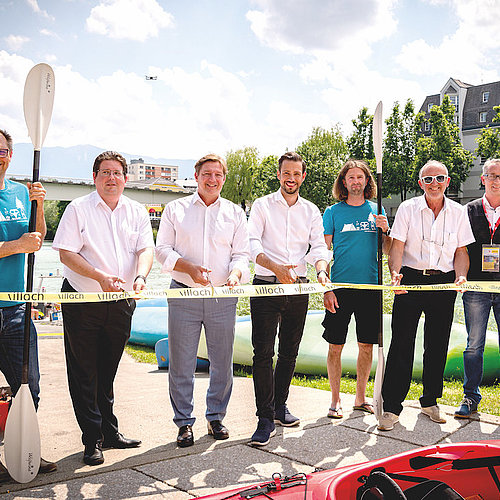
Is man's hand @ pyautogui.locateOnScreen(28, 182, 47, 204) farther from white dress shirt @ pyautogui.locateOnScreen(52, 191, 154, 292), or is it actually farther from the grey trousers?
the grey trousers

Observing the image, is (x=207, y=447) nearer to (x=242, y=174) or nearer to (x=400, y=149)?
(x=400, y=149)

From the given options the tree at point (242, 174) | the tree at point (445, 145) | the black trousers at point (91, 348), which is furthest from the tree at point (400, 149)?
the black trousers at point (91, 348)

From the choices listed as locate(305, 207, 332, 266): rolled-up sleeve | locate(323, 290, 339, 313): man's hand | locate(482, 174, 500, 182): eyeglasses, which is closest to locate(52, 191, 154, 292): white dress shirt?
locate(305, 207, 332, 266): rolled-up sleeve

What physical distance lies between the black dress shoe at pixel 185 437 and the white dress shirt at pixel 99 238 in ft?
Answer: 3.58

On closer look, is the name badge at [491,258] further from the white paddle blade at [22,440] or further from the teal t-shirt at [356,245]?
the white paddle blade at [22,440]

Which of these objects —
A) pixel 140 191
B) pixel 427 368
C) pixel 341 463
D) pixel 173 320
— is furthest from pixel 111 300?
pixel 140 191

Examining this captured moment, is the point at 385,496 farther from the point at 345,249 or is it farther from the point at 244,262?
the point at 345,249

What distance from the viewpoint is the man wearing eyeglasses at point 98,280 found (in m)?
3.48

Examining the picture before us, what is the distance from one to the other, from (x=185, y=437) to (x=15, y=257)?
65.7 inches

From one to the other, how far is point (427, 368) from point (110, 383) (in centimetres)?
252

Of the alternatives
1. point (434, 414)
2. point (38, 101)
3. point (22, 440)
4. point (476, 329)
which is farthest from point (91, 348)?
point (476, 329)

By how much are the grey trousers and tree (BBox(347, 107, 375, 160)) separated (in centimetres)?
3998

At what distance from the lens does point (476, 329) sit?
4.68 meters

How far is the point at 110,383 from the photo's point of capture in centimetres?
371
